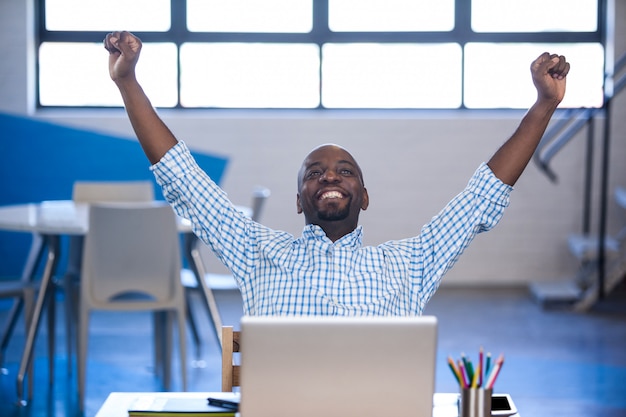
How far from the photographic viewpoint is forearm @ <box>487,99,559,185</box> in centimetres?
194

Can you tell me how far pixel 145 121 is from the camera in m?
1.94

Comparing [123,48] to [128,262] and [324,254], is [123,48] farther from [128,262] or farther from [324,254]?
[128,262]

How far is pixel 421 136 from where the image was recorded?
21.5ft

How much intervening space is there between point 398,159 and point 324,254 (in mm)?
4711

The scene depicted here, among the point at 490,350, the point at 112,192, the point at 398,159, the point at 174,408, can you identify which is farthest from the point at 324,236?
the point at 398,159

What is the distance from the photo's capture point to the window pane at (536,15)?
21.5 ft

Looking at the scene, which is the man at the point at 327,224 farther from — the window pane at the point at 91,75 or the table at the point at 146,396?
the window pane at the point at 91,75

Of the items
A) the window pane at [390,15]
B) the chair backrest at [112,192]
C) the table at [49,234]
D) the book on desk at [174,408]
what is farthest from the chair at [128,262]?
the window pane at [390,15]

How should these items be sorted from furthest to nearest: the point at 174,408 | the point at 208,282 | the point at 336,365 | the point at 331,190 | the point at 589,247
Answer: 1. the point at 589,247
2. the point at 208,282
3. the point at 331,190
4. the point at 174,408
5. the point at 336,365

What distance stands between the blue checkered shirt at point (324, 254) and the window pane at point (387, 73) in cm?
471

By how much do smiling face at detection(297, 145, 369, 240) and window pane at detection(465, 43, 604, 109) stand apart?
4.82m

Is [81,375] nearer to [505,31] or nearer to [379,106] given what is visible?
[379,106]

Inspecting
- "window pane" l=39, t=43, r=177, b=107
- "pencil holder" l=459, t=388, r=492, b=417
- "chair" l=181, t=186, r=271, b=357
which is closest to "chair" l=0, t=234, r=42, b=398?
"chair" l=181, t=186, r=271, b=357

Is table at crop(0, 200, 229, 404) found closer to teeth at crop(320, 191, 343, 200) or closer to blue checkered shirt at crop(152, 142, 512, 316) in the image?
blue checkered shirt at crop(152, 142, 512, 316)
